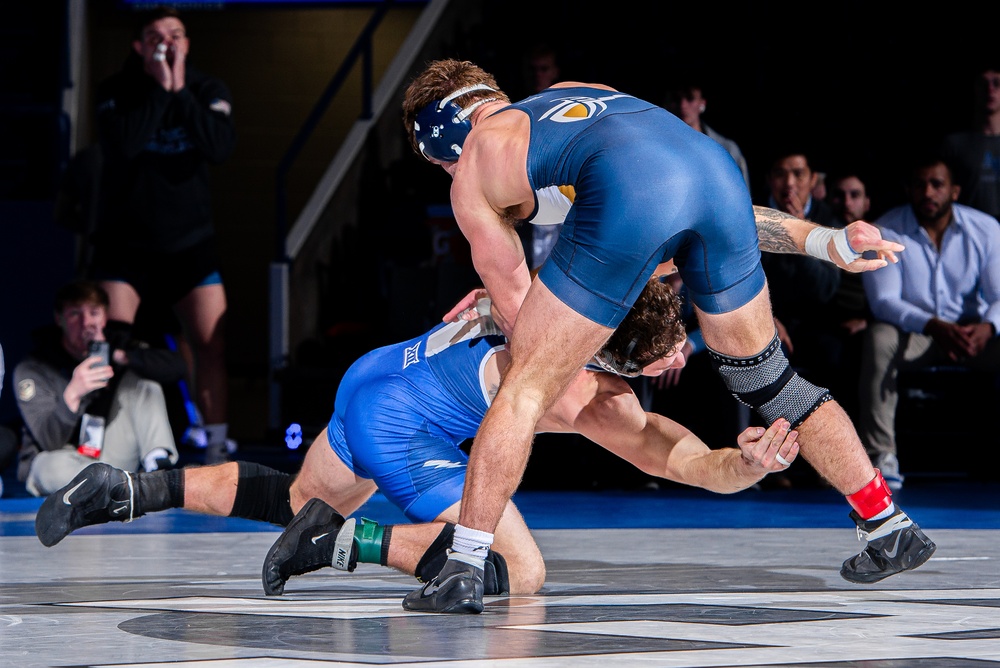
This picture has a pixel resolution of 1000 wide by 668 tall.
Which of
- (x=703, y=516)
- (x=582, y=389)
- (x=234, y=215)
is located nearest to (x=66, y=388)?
(x=703, y=516)

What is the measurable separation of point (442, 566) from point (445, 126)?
1.07m

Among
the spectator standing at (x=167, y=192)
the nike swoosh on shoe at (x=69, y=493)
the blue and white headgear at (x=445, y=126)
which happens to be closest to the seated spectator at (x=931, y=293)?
the spectator standing at (x=167, y=192)

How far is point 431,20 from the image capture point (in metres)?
10.3

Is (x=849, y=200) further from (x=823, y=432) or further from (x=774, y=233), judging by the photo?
(x=823, y=432)

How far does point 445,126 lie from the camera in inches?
147

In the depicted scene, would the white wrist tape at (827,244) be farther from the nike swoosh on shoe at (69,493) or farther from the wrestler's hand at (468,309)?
the nike swoosh on shoe at (69,493)

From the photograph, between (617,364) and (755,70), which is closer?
(617,364)

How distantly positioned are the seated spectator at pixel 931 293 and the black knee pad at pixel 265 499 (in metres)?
3.70

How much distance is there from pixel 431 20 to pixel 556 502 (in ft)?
15.3

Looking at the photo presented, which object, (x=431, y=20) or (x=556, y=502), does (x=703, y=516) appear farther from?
(x=431, y=20)

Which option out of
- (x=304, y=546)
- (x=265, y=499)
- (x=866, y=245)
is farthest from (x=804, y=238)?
(x=265, y=499)

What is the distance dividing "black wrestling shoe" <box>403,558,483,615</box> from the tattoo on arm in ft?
4.02

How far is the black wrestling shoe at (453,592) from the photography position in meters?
3.11

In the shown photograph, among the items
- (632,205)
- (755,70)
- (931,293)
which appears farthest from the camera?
(755,70)
